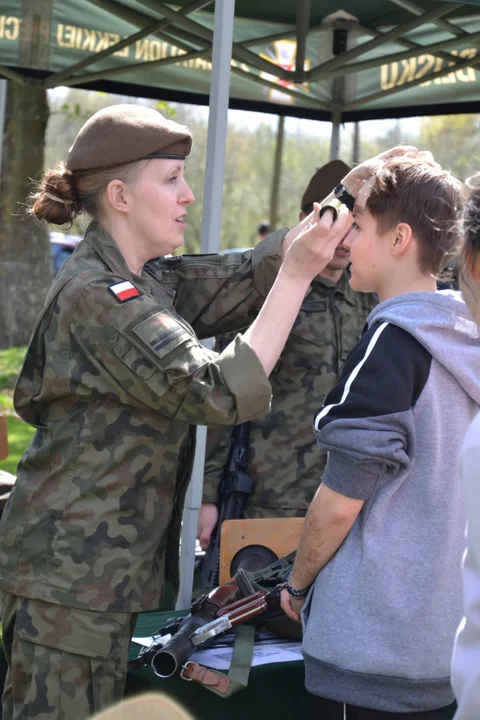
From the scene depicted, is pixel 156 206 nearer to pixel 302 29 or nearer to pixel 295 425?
pixel 295 425

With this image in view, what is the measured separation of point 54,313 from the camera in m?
2.12

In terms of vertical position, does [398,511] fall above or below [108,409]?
below

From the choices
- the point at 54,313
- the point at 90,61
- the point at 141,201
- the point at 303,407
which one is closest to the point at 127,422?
the point at 54,313

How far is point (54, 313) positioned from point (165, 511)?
528 mm

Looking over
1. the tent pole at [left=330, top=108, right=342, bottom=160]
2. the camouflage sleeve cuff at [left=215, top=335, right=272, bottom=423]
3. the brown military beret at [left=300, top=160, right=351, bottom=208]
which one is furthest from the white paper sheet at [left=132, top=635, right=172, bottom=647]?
the tent pole at [left=330, top=108, right=342, bottom=160]

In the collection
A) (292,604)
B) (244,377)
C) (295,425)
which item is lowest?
(292,604)

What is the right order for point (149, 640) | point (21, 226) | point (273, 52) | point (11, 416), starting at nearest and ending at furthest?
point (149, 640), point (273, 52), point (21, 226), point (11, 416)

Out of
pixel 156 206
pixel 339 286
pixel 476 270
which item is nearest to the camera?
pixel 476 270

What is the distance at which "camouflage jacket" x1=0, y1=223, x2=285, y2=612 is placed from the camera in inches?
80.0

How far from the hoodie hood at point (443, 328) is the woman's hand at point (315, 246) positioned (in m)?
0.23

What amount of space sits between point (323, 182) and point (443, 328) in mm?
2007

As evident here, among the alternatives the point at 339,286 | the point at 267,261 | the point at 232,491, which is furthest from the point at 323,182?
the point at 267,261

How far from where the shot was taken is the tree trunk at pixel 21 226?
28.1 ft

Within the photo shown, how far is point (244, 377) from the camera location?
2047 mm
